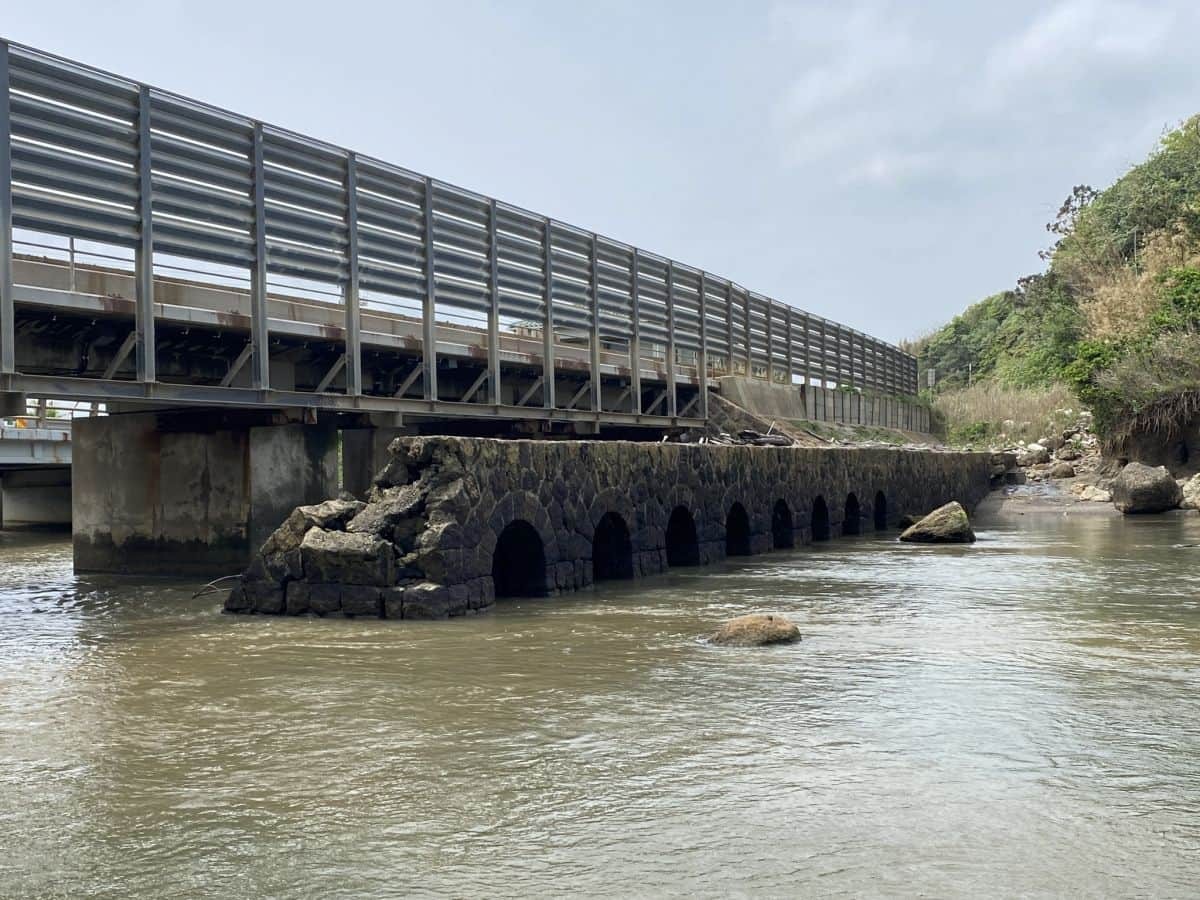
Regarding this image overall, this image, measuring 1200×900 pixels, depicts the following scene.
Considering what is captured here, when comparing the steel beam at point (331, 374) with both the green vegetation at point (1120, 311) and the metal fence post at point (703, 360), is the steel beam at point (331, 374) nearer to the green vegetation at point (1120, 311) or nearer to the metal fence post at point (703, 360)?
the metal fence post at point (703, 360)

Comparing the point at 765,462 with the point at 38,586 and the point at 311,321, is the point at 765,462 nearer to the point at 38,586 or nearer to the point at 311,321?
the point at 311,321

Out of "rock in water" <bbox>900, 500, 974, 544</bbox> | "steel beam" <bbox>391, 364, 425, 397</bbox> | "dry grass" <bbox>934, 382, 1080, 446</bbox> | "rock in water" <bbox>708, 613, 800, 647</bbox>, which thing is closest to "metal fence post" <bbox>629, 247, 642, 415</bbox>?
"steel beam" <bbox>391, 364, 425, 397</bbox>

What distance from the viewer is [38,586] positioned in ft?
62.2

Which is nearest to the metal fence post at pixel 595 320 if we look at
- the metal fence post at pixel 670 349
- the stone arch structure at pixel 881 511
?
the metal fence post at pixel 670 349

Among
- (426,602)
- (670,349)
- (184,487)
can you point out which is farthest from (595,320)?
(426,602)

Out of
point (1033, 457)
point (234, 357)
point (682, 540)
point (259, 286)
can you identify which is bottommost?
point (682, 540)

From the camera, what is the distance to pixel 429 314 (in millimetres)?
23641

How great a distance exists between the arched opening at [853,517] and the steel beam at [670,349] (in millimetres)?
6983

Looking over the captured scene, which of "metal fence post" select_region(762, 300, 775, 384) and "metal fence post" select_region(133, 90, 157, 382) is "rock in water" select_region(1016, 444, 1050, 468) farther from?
"metal fence post" select_region(133, 90, 157, 382)

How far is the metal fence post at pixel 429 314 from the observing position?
23.4 m

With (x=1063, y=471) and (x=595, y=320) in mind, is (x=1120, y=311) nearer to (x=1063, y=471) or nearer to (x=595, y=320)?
(x=1063, y=471)

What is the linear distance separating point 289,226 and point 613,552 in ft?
24.9

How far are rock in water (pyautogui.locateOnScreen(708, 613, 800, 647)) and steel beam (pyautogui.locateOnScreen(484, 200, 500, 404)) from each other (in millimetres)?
14922

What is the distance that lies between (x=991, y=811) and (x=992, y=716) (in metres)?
2.16
